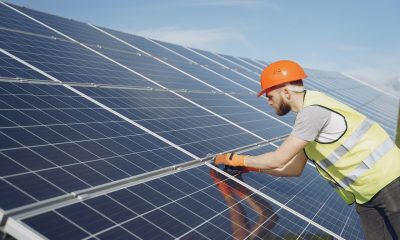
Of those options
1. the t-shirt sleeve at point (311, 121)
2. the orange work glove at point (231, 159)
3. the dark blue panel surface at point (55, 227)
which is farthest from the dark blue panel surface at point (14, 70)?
the t-shirt sleeve at point (311, 121)

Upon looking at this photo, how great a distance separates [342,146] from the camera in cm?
536

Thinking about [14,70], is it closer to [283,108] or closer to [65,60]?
[65,60]

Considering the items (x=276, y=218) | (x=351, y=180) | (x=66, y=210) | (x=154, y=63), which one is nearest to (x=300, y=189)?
(x=276, y=218)

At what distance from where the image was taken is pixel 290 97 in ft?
18.3

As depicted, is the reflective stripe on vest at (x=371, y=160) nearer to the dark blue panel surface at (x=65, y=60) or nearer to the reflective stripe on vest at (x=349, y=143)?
the reflective stripe on vest at (x=349, y=143)

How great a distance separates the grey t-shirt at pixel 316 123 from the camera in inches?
203

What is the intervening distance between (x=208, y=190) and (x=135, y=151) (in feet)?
4.02

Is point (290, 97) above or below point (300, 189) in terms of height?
above

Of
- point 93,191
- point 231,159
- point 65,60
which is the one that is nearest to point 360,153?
point 231,159

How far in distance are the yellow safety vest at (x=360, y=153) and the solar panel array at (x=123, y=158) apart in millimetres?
1246

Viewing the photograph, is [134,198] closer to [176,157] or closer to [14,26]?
[176,157]

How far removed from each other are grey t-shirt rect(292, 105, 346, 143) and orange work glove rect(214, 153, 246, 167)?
4.97 ft

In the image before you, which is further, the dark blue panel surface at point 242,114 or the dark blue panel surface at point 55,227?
the dark blue panel surface at point 242,114

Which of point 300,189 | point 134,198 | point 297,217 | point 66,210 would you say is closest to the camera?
point 66,210
